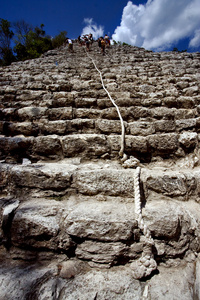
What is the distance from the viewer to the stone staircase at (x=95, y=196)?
0.73 metres

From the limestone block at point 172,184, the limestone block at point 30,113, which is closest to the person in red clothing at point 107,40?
the limestone block at point 30,113

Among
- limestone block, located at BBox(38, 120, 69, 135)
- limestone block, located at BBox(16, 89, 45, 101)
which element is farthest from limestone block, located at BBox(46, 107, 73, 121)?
limestone block, located at BBox(16, 89, 45, 101)

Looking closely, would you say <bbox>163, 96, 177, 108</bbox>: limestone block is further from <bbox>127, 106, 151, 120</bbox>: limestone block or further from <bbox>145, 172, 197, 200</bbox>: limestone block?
<bbox>145, 172, 197, 200</bbox>: limestone block

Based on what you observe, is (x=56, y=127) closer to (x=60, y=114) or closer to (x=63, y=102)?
(x=60, y=114)

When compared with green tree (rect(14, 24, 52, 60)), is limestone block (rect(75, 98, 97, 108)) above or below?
below

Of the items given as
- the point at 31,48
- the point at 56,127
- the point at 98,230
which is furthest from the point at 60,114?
the point at 31,48

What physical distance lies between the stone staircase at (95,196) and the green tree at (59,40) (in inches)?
374

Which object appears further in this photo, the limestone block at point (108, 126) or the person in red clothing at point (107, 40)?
the person in red clothing at point (107, 40)

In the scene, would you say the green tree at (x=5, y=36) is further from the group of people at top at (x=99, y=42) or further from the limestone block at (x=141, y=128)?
the limestone block at (x=141, y=128)

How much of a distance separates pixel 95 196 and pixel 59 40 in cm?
1134

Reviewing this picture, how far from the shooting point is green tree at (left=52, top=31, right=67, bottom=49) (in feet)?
29.2

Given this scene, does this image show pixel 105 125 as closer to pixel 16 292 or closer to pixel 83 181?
pixel 83 181

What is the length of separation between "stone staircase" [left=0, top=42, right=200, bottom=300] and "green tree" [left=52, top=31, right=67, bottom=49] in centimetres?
951

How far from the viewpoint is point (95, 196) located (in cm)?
98
